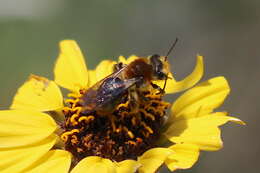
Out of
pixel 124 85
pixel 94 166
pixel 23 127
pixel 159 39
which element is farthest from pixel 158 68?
pixel 159 39

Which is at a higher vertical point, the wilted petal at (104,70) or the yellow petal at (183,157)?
the wilted petal at (104,70)

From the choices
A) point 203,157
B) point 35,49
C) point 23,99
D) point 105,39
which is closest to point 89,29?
point 105,39

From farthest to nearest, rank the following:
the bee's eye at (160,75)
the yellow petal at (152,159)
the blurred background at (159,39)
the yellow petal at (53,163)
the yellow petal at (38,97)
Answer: the blurred background at (159,39) → the yellow petal at (38,97) → the bee's eye at (160,75) → the yellow petal at (53,163) → the yellow petal at (152,159)

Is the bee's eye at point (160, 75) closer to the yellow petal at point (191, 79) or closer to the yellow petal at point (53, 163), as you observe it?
the yellow petal at point (191, 79)

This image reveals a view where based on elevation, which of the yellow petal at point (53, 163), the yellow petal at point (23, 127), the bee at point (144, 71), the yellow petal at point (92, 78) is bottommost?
the yellow petal at point (53, 163)

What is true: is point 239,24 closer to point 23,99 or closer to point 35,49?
point 35,49

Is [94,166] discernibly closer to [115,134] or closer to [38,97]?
[115,134]

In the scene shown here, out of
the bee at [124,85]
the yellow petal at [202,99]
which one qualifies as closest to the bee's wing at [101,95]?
the bee at [124,85]
